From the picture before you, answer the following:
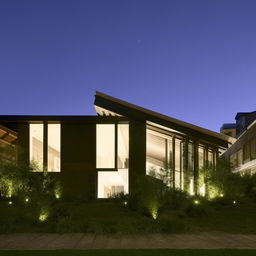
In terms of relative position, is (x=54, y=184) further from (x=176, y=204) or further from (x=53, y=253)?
(x=53, y=253)

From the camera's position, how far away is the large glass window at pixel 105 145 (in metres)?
20.6

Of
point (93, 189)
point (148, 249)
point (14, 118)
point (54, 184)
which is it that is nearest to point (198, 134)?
point (93, 189)

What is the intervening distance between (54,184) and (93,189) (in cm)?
241

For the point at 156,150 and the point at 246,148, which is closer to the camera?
the point at 156,150

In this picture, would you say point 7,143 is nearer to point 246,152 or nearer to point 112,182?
A: point 112,182

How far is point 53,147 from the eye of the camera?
68.0ft

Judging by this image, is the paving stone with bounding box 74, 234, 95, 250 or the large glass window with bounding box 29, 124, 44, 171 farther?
the large glass window with bounding box 29, 124, 44, 171

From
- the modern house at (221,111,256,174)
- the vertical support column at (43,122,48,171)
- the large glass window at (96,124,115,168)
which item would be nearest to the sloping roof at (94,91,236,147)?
the large glass window at (96,124,115,168)

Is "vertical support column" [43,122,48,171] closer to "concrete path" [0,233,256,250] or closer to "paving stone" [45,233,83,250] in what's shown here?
"concrete path" [0,233,256,250]

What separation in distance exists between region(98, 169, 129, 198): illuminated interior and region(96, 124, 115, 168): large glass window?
22.0 inches

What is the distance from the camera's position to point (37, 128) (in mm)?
20953

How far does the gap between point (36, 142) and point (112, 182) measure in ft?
17.7

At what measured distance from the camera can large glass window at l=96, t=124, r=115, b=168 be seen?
20.6m

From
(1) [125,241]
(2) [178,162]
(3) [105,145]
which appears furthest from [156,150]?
(1) [125,241]
